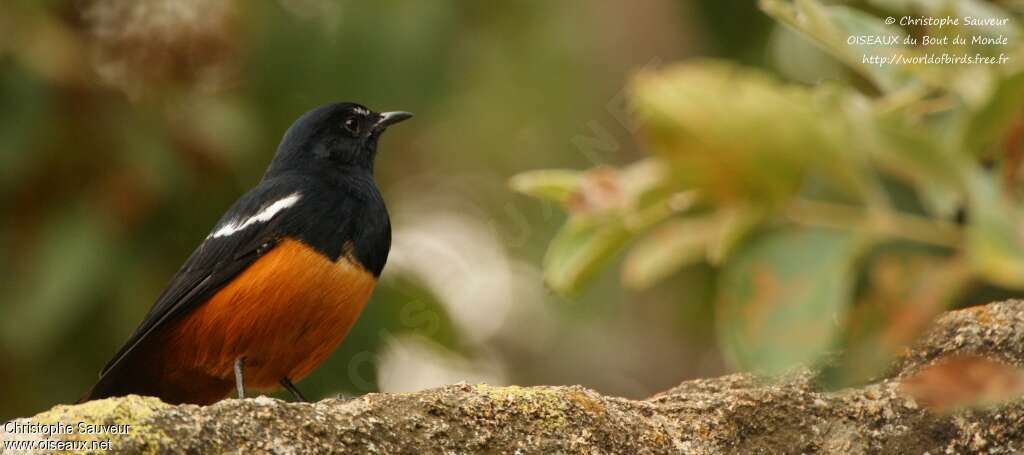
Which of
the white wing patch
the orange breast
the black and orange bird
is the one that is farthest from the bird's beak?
the orange breast

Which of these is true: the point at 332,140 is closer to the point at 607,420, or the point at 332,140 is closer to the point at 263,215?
the point at 263,215

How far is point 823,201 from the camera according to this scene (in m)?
0.98

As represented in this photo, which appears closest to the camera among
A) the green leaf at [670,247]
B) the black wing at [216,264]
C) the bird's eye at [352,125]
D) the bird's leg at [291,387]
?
the green leaf at [670,247]

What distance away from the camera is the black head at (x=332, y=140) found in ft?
17.0

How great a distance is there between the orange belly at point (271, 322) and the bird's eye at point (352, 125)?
3.34ft

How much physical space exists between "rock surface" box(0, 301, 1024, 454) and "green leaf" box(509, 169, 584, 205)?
3.39 ft

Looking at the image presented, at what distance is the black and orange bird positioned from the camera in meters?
4.28

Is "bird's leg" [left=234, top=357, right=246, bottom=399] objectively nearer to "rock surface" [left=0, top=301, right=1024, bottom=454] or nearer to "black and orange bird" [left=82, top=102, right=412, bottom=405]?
"black and orange bird" [left=82, top=102, right=412, bottom=405]

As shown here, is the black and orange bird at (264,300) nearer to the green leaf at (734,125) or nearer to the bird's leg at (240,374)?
the bird's leg at (240,374)

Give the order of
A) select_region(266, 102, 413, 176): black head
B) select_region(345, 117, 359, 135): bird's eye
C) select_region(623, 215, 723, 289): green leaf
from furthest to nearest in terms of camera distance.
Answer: select_region(345, 117, 359, 135): bird's eye → select_region(266, 102, 413, 176): black head → select_region(623, 215, 723, 289): green leaf

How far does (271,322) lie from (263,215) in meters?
0.53

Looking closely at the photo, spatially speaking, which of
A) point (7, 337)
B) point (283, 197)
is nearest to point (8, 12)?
point (7, 337)

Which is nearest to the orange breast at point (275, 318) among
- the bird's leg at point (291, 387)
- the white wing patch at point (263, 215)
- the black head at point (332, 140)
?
the bird's leg at point (291, 387)

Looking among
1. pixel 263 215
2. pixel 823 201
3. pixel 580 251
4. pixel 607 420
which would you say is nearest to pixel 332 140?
pixel 263 215
